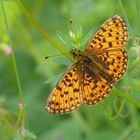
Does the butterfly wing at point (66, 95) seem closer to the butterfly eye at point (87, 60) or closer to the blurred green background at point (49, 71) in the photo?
the butterfly eye at point (87, 60)

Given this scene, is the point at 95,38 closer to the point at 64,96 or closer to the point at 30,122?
the point at 64,96

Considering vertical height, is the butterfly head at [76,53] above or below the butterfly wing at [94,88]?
above

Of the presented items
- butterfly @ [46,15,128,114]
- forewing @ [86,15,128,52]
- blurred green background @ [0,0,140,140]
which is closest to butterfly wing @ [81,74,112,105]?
butterfly @ [46,15,128,114]

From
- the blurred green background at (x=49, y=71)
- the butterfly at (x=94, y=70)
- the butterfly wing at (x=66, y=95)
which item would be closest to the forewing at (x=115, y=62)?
the butterfly at (x=94, y=70)

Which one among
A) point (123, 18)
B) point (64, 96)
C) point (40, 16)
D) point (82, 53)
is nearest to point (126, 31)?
point (123, 18)

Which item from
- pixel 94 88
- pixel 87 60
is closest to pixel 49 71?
pixel 87 60

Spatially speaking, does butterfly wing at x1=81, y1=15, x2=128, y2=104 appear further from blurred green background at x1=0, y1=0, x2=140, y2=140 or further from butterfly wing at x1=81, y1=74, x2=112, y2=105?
blurred green background at x1=0, y1=0, x2=140, y2=140

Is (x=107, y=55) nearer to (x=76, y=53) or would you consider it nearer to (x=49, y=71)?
(x=76, y=53)
